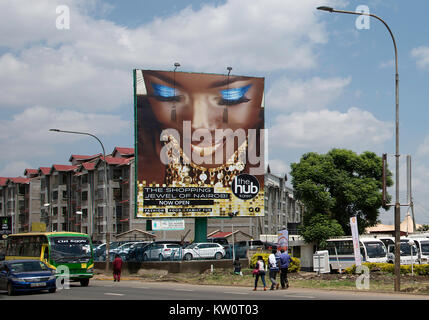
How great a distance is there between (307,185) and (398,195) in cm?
3031

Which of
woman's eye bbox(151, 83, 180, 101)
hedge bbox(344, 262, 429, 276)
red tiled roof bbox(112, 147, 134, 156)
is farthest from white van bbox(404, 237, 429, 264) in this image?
red tiled roof bbox(112, 147, 134, 156)

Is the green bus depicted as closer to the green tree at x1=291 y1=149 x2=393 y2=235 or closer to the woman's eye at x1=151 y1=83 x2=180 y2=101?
the woman's eye at x1=151 y1=83 x2=180 y2=101

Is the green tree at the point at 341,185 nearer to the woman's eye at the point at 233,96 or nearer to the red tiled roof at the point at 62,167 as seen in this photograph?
the woman's eye at the point at 233,96

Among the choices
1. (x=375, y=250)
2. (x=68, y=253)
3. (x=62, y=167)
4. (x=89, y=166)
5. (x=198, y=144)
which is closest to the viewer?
(x=68, y=253)

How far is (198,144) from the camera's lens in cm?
4697

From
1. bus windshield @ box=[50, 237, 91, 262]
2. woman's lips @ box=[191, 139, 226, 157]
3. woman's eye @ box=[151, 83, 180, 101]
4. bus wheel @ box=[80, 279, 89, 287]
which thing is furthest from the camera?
woman's lips @ box=[191, 139, 226, 157]

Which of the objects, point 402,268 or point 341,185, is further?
point 341,185

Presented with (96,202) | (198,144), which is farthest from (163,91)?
(96,202)

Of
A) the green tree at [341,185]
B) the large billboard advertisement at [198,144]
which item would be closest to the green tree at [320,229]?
the green tree at [341,185]

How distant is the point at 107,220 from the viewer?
86.1 m

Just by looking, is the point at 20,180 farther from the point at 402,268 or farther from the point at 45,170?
the point at 402,268

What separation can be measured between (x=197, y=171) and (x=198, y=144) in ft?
6.37

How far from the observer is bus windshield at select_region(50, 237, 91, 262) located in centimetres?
3381

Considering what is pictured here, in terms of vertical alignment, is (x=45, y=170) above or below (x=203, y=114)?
below
